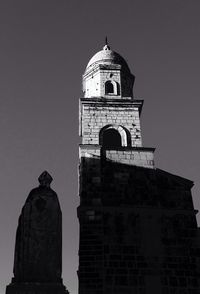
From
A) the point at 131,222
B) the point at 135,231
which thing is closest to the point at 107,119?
the point at 131,222

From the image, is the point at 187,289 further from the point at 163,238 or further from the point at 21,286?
Answer: the point at 21,286

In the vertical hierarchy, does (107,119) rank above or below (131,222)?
above

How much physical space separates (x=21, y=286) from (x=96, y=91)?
39.9 ft

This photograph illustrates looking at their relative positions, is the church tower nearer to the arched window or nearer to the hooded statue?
the arched window

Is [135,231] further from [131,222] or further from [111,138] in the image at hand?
[111,138]

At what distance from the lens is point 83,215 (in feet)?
40.0

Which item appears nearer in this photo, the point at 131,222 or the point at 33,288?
the point at 33,288

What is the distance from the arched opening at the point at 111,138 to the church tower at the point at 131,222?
6cm

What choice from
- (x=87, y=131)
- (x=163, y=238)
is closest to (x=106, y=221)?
(x=163, y=238)

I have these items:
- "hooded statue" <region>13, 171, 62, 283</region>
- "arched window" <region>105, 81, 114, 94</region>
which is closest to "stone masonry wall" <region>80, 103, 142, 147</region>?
"arched window" <region>105, 81, 114, 94</region>

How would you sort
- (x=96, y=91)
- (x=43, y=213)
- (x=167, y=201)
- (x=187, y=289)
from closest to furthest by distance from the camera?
1. (x=43, y=213)
2. (x=187, y=289)
3. (x=167, y=201)
4. (x=96, y=91)

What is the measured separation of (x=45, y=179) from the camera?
7.59 meters

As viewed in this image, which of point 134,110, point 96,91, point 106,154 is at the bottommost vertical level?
point 106,154

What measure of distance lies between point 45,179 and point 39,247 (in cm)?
145
